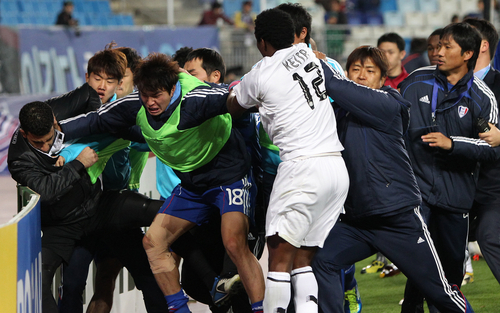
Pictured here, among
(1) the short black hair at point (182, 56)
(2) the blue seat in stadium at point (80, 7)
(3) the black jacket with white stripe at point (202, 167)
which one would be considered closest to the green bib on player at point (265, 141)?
(3) the black jacket with white stripe at point (202, 167)

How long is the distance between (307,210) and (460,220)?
145 cm

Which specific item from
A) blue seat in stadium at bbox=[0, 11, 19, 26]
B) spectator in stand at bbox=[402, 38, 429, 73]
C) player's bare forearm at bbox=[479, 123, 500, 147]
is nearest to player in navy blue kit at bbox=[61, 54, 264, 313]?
player's bare forearm at bbox=[479, 123, 500, 147]

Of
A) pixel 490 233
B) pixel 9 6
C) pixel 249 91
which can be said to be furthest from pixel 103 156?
pixel 9 6

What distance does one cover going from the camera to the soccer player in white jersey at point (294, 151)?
3.80 meters

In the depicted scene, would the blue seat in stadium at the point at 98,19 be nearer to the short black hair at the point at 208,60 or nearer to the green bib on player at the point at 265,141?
the short black hair at the point at 208,60

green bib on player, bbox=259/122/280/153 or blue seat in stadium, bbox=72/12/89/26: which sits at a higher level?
green bib on player, bbox=259/122/280/153

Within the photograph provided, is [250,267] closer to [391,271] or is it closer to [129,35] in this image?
[391,271]

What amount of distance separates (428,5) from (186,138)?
16.8m

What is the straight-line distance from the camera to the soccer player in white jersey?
150 inches

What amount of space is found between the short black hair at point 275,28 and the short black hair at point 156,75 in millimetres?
684

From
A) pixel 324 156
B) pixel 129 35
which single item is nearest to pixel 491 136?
pixel 324 156

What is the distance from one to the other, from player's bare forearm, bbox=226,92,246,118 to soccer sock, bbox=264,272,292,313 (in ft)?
3.38

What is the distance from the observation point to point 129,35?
1450 centimetres

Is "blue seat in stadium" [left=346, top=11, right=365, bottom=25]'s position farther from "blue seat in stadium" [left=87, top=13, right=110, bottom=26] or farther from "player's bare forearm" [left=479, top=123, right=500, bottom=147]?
"player's bare forearm" [left=479, top=123, right=500, bottom=147]
